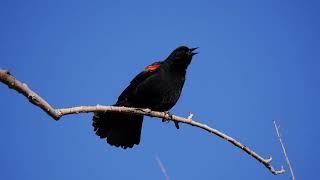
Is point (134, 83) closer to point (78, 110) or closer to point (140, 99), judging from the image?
point (140, 99)

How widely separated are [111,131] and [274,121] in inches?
132

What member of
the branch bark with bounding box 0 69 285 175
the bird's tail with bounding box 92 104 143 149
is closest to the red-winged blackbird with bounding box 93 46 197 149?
the bird's tail with bounding box 92 104 143 149

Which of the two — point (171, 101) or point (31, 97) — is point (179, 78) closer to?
point (171, 101)

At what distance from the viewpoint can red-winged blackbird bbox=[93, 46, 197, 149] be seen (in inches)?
222

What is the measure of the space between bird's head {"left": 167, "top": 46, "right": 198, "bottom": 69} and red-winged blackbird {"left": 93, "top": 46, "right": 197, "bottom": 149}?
0.04m

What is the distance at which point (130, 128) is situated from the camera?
5949mm

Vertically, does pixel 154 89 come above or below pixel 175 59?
below

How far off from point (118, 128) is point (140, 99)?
0.49 metres

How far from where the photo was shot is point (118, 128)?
5.75 meters

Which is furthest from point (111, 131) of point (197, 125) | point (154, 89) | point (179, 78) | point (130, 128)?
point (197, 125)

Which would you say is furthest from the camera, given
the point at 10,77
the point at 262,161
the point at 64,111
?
the point at 262,161

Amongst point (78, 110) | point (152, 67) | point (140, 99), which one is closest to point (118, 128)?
point (140, 99)

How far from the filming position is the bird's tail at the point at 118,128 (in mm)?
5562

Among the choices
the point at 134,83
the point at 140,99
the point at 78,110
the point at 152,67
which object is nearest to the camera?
the point at 78,110
